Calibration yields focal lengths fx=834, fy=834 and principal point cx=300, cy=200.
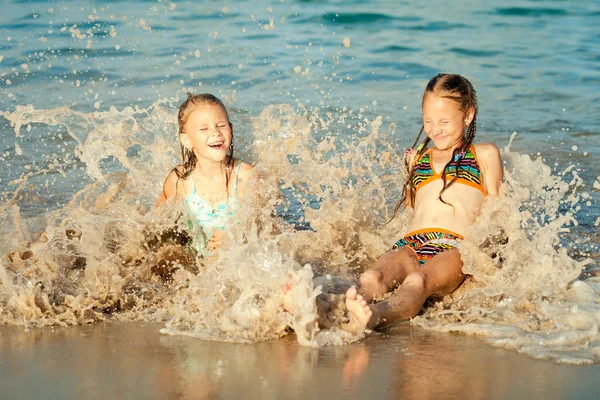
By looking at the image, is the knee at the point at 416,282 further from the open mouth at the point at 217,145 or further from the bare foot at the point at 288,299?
the open mouth at the point at 217,145

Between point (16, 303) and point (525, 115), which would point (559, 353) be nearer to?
point (16, 303)

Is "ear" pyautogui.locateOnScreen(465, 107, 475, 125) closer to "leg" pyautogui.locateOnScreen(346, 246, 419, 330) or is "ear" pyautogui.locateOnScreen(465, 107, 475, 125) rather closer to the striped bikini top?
the striped bikini top

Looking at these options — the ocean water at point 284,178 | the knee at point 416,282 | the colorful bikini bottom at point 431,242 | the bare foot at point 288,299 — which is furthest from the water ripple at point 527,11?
the bare foot at point 288,299

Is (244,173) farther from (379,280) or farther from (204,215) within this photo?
(379,280)

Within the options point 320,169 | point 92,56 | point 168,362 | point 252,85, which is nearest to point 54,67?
point 92,56

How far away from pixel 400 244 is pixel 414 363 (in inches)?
55.9

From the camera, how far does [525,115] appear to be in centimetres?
927

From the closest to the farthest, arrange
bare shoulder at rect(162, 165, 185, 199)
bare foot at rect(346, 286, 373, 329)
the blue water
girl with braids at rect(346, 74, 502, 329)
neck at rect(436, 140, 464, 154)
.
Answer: bare foot at rect(346, 286, 373, 329), girl with braids at rect(346, 74, 502, 329), neck at rect(436, 140, 464, 154), bare shoulder at rect(162, 165, 185, 199), the blue water

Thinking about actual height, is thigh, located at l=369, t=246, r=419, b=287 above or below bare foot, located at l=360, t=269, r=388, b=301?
above

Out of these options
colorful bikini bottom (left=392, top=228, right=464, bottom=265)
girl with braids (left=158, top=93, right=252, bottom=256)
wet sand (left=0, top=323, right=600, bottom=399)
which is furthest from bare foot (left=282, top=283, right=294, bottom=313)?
girl with braids (left=158, top=93, right=252, bottom=256)

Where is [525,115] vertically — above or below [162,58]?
below

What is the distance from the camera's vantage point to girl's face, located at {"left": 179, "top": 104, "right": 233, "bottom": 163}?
206 inches

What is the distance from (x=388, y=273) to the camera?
182 inches

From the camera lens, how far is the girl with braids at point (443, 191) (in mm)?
4645
